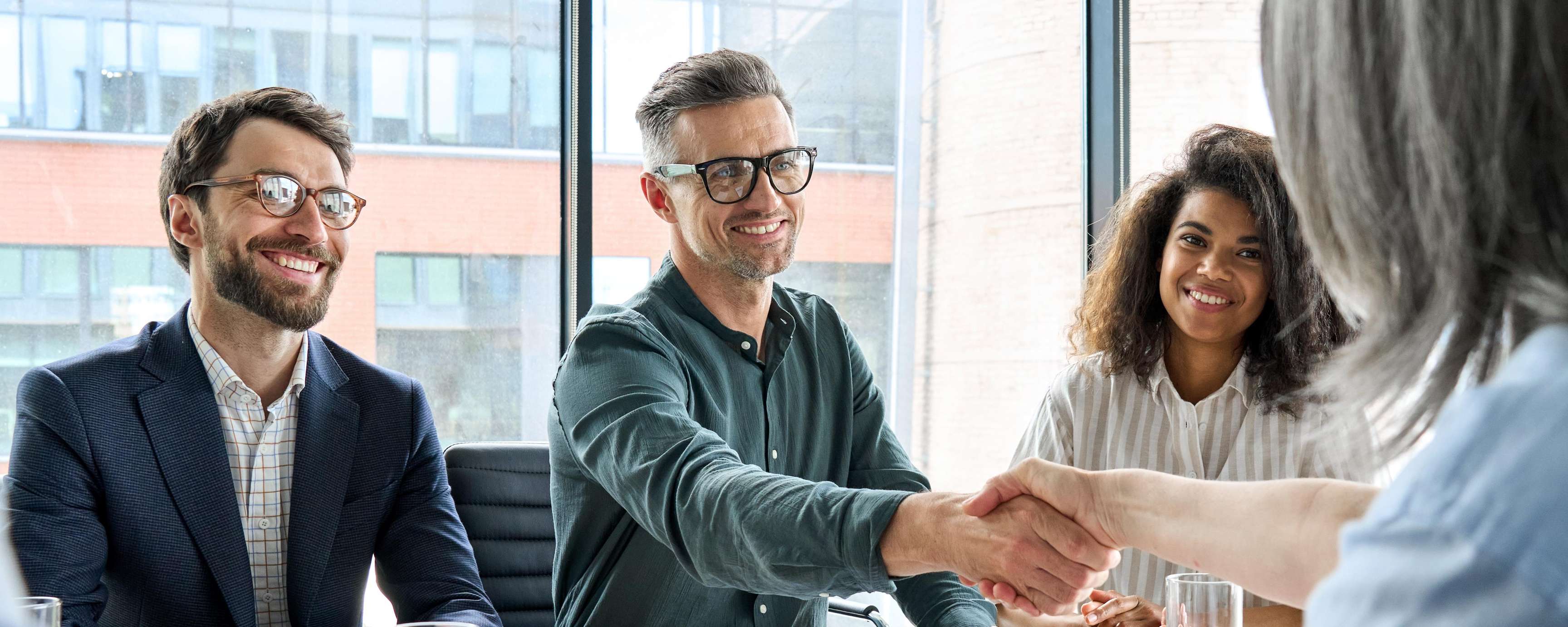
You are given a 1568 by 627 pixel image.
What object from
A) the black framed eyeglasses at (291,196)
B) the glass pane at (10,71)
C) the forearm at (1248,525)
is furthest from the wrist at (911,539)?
the glass pane at (10,71)

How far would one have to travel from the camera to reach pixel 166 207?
2383 millimetres

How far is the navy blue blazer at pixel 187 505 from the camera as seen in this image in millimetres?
1981

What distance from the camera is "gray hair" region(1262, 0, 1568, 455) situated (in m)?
0.58

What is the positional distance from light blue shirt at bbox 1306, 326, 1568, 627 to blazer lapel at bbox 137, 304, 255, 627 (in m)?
2.00

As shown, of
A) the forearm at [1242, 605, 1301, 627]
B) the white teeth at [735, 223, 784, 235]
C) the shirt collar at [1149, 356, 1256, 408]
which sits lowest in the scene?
the forearm at [1242, 605, 1301, 627]

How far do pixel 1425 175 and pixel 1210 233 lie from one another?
2008 mm

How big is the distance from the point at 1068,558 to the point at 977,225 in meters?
3.37

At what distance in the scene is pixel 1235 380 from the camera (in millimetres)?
2467

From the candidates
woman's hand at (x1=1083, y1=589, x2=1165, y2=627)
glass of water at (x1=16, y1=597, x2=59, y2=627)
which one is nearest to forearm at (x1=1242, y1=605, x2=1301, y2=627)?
woman's hand at (x1=1083, y1=589, x2=1165, y2=627)

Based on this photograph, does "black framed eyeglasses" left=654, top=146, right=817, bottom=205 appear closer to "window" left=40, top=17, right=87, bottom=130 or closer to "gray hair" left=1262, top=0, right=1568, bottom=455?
"gray hair" left=1262, top=0, right=1568, bottom=455

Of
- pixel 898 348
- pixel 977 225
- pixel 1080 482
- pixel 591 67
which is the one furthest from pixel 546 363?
pixel 1080 482

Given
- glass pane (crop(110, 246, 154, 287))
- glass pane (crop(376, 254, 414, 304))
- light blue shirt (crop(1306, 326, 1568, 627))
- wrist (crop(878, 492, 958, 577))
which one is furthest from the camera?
Answer: glass pane (crop(376, 254, 414, 304))

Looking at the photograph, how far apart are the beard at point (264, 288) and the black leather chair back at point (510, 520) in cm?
43

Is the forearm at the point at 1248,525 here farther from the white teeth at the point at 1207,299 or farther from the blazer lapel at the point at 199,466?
the blazer lapel at the point at 199,466
